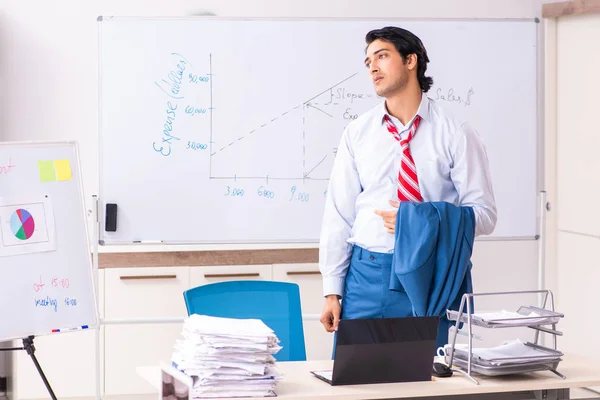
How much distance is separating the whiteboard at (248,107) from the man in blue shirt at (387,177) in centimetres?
91

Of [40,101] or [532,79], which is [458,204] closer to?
[532,79]

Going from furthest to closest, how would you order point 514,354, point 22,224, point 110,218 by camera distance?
point 110,218 < point 22,224 < point 514,354

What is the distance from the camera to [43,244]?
8.75 ft

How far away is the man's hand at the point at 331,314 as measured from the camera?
2.63 metres

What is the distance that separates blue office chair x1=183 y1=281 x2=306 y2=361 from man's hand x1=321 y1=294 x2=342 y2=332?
0.25ft

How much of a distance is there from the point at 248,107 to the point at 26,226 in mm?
1244

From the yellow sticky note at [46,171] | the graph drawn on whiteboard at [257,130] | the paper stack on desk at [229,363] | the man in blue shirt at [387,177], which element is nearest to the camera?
the paper stack on desk at [229,363]

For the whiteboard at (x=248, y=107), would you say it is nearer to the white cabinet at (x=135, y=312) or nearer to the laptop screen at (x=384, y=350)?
the white cabinet at (x=135, y=312)

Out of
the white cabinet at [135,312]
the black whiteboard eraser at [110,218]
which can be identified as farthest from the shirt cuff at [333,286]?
→ the white cabinet at [135,312]

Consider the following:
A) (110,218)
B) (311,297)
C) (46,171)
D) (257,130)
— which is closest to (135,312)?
(110,218)

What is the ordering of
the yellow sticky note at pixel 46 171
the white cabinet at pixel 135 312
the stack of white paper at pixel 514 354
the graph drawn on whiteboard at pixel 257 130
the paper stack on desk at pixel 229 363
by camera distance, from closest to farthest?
1. the paper stack on desk at pixel 229 363
2. the stack of white paper at pixel 514 354
3. the yellow sticky note at pixel 46 171
4. the graph drawn on whiteboard at pixel 257 130
5. the white cabinet at pixel 135 312

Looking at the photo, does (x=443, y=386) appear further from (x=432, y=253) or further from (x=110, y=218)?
(x=110, y=218)

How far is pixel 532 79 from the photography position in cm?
379

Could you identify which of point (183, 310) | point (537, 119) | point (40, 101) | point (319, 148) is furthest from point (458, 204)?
point (40, 101)
